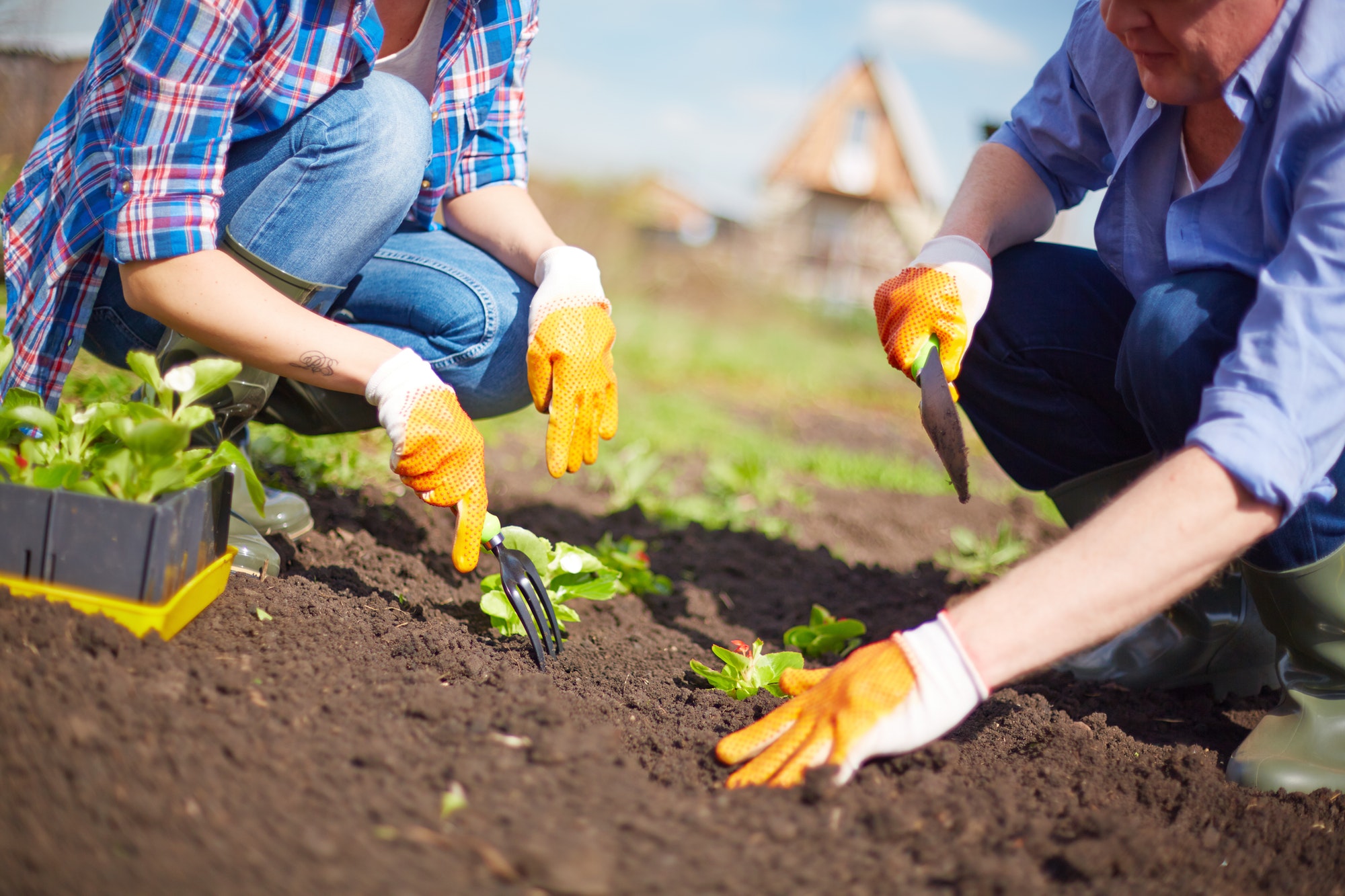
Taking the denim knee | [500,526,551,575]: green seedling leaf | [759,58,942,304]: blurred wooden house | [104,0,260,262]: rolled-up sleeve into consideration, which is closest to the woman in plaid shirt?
[104,0,260,262]: rolled-up sleeve

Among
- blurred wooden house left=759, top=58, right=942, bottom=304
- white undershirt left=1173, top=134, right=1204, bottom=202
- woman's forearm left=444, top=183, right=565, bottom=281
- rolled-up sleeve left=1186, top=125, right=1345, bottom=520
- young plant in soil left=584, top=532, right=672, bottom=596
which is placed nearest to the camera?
rolled-up sleeve left=1186, top=125, right=1345, bottom=520

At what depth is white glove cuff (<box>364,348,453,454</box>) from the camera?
1499mm

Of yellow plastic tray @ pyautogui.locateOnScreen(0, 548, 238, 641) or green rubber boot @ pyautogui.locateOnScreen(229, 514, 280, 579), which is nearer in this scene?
yellow plastic tray @ pyautogui.locateOnScreen(0, 548, 238, 641)

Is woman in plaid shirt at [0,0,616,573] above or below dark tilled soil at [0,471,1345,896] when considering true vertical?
above

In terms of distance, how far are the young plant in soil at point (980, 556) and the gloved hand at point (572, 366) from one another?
1.28m

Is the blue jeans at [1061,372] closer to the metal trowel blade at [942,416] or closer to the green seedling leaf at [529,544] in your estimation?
the metal trowel blade at [942,416]

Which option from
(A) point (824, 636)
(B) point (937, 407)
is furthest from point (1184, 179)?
(A) point (824, 636)

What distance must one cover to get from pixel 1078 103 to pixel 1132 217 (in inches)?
11.4

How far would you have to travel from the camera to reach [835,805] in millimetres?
Result: 1175

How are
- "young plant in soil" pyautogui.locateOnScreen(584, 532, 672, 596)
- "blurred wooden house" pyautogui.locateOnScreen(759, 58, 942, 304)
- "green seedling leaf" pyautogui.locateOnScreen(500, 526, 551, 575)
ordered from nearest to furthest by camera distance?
"green seedling leaf" pyautogui.locateOnScreen(500, 526, 551, 575)
"young plant in soil" pyautogui.locateOnScreen(584, 532, 672, 596)
"blurred wooden house" pyautogui.locateOnScreen(759, 58, 942, 304)

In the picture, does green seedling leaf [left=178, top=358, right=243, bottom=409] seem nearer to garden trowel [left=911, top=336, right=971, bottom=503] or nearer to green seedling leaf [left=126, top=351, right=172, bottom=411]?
green seedling leaf [left=126, top=351, right=172, bottom=411]

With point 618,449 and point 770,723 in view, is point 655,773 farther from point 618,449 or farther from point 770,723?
point 618,449

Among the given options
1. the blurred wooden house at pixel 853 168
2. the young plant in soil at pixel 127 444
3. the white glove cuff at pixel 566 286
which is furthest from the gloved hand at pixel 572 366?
the blurred wooden house at pixel 853 168

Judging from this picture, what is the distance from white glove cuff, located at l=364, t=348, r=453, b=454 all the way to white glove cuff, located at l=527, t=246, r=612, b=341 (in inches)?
11.3
